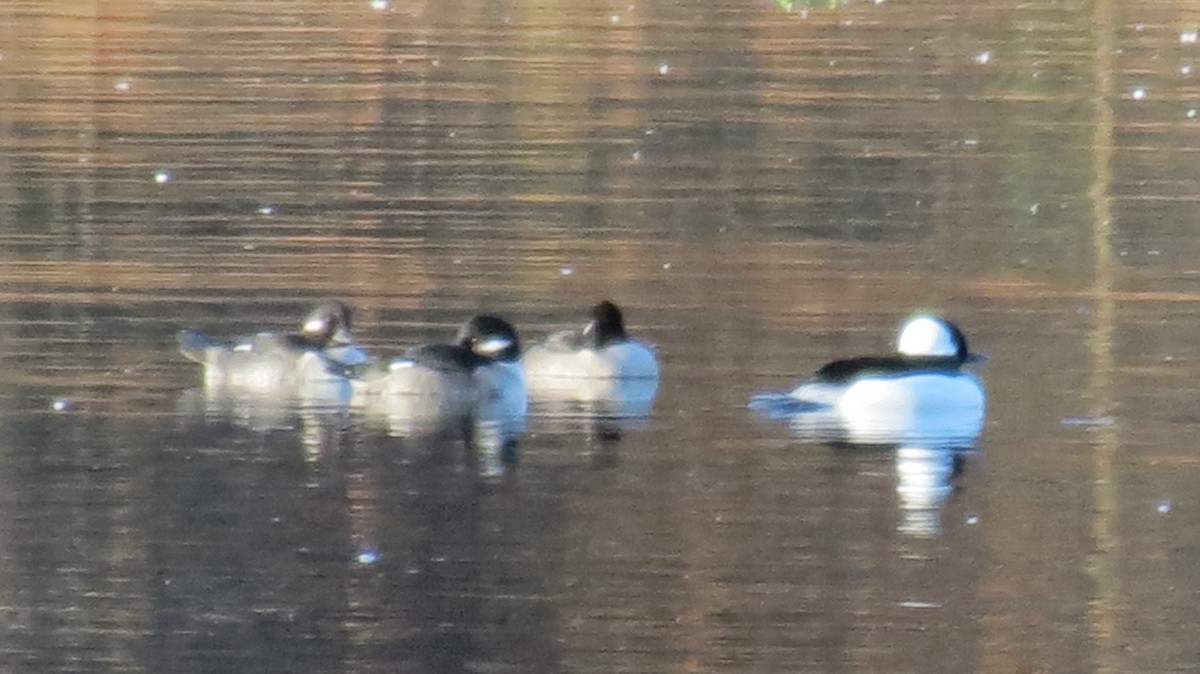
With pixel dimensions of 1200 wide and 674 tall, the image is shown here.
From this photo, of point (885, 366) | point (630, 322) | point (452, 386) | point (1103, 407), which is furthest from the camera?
point (630, 322)

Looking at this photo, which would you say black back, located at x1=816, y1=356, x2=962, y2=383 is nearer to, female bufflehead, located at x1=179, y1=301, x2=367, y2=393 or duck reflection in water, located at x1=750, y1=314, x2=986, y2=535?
duck reflection in water, located at x1=750, y1=314, x2=986, y2=535

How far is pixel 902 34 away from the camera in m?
32.3

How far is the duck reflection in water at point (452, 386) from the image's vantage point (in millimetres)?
13133

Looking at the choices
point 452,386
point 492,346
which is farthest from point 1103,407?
point 452,386

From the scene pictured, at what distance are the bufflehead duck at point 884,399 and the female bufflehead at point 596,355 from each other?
0.87 metres

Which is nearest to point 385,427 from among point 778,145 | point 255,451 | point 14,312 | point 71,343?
point 255,451

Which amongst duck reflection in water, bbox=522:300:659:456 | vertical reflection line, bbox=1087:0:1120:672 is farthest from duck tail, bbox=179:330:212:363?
vertical reflection line, bbox=1087:0:1120:672

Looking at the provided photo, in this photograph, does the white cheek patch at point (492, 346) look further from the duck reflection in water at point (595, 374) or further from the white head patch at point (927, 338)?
the white head patch at point (927, 338)

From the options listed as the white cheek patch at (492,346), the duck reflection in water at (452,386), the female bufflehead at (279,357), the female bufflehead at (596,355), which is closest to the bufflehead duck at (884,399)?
the female bufflehead at (596,355)

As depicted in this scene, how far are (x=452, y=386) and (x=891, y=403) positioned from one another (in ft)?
6.33

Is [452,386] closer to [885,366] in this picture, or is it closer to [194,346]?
[194,346]

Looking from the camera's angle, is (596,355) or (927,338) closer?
(927,338)

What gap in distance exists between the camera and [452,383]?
13500mm

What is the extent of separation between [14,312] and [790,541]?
6144mm
